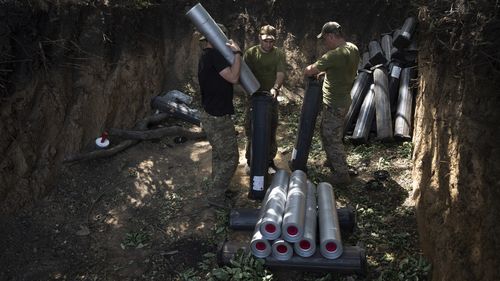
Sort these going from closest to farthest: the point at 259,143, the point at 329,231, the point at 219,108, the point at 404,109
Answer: the point at 329,231, the point at 219,108, the point at 259,143, the point at 404,109

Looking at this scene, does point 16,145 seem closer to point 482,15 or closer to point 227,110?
point 227,110

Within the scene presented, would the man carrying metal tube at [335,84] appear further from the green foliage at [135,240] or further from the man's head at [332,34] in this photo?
the green foliage at [135,240]

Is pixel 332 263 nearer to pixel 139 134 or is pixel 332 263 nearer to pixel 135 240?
pixel 135 240

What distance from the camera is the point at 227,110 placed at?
600 centimetres

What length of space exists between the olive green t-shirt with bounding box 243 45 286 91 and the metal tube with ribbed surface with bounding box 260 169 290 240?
1.64 m

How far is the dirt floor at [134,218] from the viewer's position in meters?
5.59

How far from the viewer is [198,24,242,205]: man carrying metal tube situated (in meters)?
5.64

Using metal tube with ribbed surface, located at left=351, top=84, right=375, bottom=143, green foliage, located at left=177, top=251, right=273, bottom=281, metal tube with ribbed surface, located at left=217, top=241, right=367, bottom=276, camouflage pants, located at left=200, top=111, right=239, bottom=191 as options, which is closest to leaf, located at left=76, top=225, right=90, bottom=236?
green foliage, located at left=177, top=251, right=273, bottom=281

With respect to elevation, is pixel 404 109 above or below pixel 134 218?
above

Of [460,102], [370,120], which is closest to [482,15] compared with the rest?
[460,102]

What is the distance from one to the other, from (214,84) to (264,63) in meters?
1.05

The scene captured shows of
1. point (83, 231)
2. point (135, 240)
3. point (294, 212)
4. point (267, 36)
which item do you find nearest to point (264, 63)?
point (267, 36)

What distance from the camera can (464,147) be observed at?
4047 mm

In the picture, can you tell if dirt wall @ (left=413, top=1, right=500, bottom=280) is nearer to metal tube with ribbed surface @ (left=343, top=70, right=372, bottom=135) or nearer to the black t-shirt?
the black t-shirt
